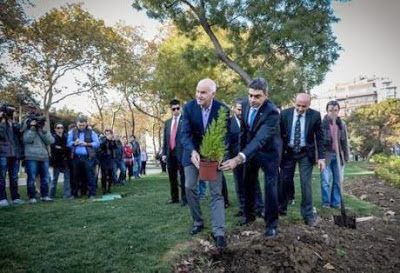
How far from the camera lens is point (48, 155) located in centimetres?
921

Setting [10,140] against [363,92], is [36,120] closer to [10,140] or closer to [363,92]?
[10,140]

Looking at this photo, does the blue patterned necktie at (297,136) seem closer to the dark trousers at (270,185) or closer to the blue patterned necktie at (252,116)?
the dark trousers at (270,185)

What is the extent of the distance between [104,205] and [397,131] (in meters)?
42.9

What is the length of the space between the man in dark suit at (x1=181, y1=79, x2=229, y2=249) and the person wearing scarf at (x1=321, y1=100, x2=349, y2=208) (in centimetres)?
381

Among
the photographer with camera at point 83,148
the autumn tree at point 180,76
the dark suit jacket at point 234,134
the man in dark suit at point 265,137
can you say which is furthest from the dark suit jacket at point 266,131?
the autumn tree at point 180,76

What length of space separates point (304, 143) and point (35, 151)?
21.4ft

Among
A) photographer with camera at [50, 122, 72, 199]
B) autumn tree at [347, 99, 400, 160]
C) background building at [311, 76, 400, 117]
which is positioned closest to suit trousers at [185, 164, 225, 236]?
photographer with camera at [50, 122, 72, 199]

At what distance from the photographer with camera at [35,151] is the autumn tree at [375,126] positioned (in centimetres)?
4174

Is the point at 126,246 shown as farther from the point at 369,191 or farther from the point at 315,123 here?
the point at 369,191

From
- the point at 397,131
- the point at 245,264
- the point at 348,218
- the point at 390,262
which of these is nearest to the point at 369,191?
the point at 348,218

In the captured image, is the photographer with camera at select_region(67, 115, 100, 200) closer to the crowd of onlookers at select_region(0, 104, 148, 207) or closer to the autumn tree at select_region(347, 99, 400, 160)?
the crowd of onlookers at select_region(0, 104, 148, 207)

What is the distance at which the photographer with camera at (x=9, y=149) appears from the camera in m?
8.14

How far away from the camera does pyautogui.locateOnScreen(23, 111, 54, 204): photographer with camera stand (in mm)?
8766

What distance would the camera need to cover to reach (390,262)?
4270 mm
